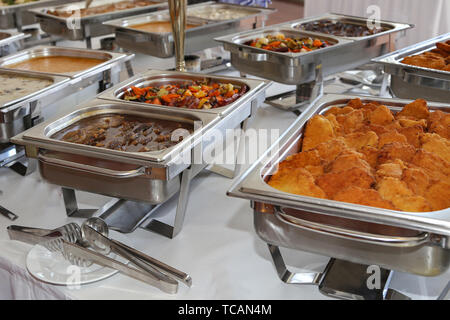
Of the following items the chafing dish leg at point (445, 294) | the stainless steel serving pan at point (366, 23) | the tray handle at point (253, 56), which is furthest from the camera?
the stainless steel serving pan at point (366, 23)

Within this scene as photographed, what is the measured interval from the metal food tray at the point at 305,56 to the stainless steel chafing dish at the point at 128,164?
65 centimetres

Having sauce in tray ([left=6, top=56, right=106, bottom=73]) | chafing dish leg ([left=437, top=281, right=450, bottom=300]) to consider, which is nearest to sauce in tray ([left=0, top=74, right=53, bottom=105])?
sauce in tray ([left=6, top=56, right=106, bottom=73])

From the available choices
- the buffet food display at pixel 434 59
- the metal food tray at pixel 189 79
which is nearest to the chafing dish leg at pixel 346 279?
the metal food tray at pixel 189 79

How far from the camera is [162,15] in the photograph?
3246 millimetres

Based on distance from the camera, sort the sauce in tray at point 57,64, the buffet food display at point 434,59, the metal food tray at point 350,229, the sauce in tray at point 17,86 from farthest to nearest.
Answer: the sauce in tray at point 57,64 < the buffet food display at point 434,59 < the sauce in tray at point 17,86 < the metal food tray at point 350,229

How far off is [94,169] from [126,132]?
0.72 ft

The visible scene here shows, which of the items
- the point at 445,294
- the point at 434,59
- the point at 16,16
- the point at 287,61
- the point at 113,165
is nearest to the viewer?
the point at 445,294

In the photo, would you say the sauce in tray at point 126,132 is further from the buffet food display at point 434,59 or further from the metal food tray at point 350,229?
the buffet food display at point 434,59

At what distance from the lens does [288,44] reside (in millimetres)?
2393

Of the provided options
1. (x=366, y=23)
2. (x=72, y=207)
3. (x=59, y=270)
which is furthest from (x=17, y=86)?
(x=366, y=23)

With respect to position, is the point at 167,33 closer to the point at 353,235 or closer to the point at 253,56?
the point at 253,56

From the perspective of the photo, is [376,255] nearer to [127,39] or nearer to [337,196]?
[337,196]

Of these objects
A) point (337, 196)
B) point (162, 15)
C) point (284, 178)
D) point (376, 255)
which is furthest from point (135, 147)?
point (162, 15)

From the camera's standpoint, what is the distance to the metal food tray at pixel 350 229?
0.93 metres
